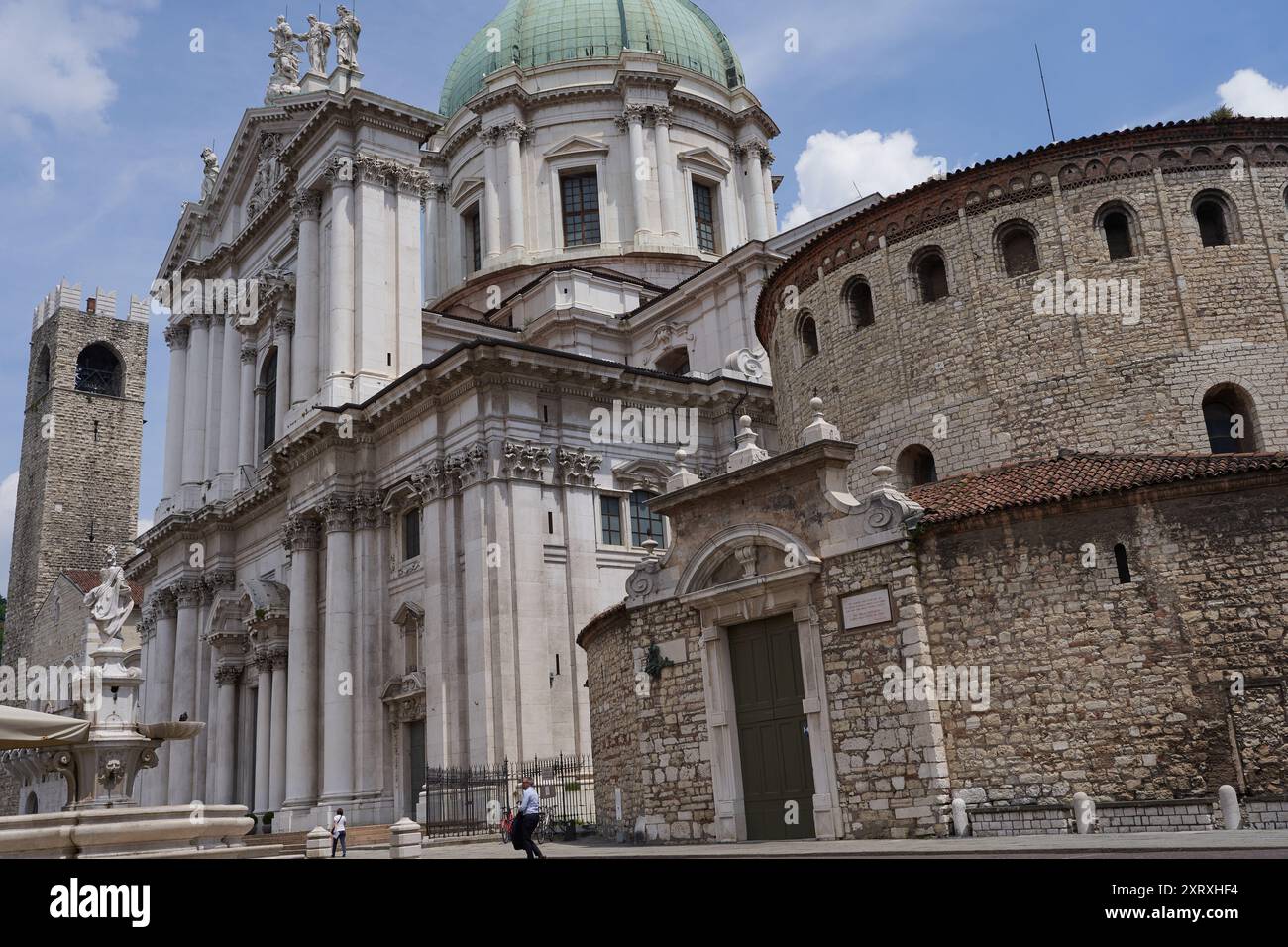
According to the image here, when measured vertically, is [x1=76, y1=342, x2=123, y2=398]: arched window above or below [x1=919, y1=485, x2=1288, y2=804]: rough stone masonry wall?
above

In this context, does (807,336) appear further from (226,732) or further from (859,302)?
(226,732)

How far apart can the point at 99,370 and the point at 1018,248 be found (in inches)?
2574

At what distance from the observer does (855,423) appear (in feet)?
77.1

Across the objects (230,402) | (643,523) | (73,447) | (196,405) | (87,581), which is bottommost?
(643,523)

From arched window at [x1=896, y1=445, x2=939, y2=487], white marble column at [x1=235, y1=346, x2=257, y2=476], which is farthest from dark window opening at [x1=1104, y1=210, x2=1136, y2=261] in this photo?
white marble column at [x1=235, y1=346, x2=257, y2=476]

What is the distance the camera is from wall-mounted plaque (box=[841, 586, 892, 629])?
15508mm

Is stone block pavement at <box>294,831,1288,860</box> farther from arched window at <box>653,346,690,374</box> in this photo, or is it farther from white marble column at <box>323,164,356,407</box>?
arched window at <box>653,346,690,374</box>

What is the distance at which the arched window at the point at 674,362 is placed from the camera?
40.2m

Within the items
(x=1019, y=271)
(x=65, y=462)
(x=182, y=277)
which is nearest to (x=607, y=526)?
(x=1019, y=271)

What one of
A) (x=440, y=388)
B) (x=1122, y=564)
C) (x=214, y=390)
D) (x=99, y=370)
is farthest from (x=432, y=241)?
(x=1122, y=564)

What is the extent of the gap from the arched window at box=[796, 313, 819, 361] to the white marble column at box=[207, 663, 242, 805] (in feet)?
81.7

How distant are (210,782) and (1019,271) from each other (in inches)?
1273

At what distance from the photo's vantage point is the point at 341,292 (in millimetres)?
35812
